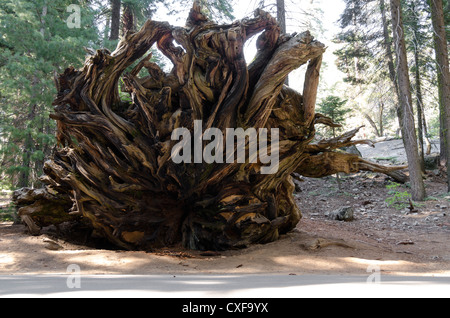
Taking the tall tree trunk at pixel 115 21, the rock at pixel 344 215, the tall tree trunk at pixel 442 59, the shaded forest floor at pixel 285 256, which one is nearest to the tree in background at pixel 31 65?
the shaded forest floor at pixel 285 256

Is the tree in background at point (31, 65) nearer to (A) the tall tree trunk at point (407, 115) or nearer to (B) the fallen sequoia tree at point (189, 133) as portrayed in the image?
(B) the fallen sequoia tree at point (189, 133)

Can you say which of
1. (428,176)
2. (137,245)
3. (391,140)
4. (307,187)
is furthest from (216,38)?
(391,140)

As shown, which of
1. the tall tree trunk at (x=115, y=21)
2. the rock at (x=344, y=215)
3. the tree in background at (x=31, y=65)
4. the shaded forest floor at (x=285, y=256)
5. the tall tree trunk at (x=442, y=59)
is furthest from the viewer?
the tall tree trunk at (x=115, y=21)

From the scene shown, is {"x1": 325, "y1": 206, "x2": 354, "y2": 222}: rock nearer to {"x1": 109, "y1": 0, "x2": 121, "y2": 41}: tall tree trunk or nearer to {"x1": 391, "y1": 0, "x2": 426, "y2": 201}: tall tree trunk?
{"x1": 391, "y1": 0, "x2": 426, "y2": 201}: tall tree trunk

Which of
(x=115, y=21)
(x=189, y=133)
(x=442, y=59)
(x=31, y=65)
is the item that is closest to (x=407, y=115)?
(x=442, y=59)

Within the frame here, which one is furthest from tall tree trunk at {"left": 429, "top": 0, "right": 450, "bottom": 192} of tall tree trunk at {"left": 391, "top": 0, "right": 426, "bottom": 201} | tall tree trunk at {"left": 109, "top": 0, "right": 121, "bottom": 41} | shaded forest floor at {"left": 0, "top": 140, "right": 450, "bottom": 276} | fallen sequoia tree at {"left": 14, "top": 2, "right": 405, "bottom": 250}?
tall tree trunk at {"left": 109, "top": 0, "right": 121, "bottom": 41}

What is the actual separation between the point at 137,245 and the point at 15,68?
637 cm

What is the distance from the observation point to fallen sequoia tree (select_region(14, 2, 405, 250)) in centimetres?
564

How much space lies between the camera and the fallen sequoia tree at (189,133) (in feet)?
18.5

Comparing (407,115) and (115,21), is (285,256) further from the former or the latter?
(115,21)

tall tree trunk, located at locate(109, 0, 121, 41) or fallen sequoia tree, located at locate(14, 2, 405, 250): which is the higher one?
tall tree trunk, located at locate(109, 0, 121, 41)

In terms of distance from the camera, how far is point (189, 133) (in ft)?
18.6

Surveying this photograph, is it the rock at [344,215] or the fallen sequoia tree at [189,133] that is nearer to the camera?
the fallen sequoia tree at [189,133]

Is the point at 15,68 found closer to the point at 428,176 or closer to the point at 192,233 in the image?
the point at 192,233
